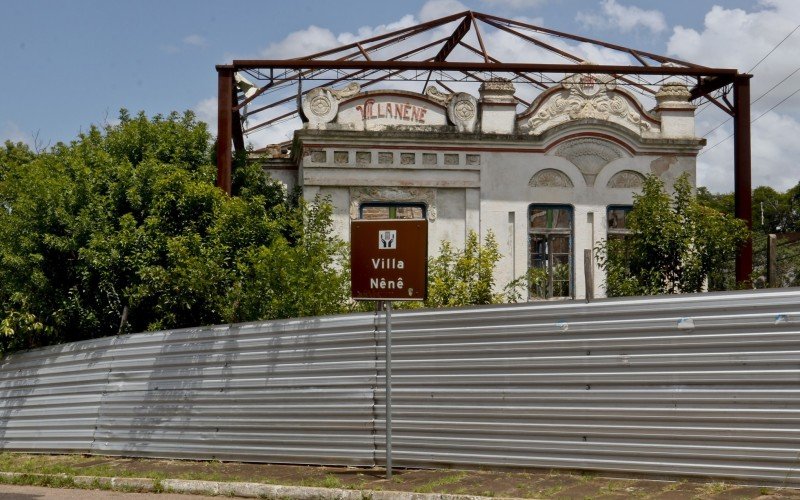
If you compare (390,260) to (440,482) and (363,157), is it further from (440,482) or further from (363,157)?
(363,157)

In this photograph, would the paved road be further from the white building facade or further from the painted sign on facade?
the painted sign on facade

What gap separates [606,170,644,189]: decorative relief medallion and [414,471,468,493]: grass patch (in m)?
10.8

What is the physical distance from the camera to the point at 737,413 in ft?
29.6

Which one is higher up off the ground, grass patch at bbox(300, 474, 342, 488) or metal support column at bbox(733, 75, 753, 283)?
metal support column at bbox(733, 75, 753, 283)

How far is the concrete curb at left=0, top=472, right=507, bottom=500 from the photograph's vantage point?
9406 mm

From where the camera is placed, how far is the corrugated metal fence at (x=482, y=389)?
9016 mm

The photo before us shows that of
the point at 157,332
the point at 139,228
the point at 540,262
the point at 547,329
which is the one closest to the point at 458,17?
the point at 540,262

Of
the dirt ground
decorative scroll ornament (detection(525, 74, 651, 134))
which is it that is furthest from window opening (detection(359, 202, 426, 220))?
the dirt ground

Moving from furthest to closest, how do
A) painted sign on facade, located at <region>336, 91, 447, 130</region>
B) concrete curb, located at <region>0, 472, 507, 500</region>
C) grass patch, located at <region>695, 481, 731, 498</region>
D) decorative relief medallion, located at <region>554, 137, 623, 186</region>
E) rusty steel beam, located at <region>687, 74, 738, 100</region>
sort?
decorative relief medallion, located at <region>554, 137, 623, 186</region>, rusty steel beam, located at <region>687, 74, 738, 100</region>, painted sign on facade, located at <region>336, 91, 447, 130</region>, concrete curb, located at <region>0, 472, 507, 500</region>, grass patch, located at <region>695, 481, 731, 498</region>

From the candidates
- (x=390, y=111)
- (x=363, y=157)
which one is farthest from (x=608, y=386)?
(x=390, y=111)

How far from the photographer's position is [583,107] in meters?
19.7

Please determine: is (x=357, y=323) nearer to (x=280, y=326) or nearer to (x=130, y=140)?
(x=280, y=326)

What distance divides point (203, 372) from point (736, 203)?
37.6ft

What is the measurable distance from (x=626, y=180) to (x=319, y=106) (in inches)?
250
